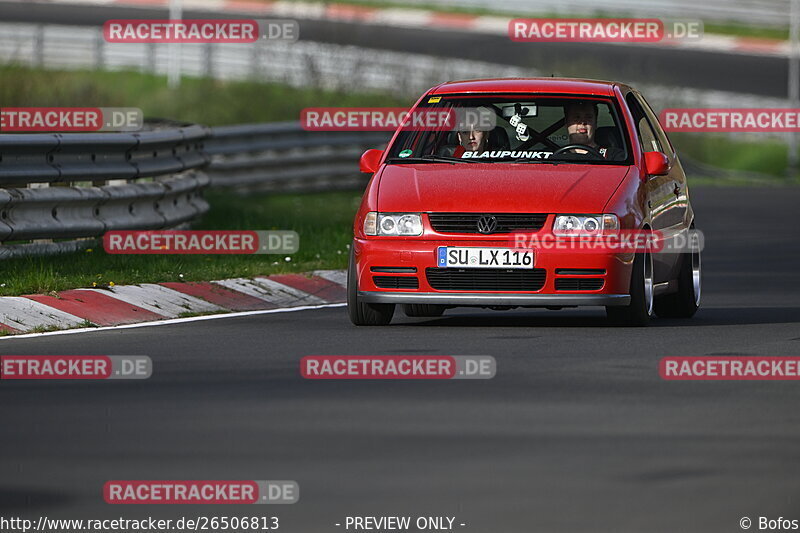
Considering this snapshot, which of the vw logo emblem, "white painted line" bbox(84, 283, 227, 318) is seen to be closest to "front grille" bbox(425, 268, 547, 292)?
the vw logo emblem

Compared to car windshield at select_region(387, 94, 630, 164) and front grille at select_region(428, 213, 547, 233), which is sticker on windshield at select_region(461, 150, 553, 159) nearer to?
car windshield at select_region(387, 94, 630, 164)

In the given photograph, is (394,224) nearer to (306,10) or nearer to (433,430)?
(433,430)

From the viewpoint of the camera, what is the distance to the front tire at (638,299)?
13172mm

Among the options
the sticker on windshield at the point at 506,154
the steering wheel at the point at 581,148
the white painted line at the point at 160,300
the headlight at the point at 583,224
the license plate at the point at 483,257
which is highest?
the steering wheel at the point at 581,148

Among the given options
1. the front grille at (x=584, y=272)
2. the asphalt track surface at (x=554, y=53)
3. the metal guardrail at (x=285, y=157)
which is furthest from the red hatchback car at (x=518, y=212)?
the asphalt track surface at (x=554, y=53)

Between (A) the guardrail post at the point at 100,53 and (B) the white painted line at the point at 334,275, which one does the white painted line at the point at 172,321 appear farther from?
(A) the guardrail post at the point at 100,53

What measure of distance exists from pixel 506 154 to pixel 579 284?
130cm

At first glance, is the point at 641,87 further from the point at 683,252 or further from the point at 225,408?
the point at 225,408

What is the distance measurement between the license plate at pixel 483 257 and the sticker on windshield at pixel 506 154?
110 cm

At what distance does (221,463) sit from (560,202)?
5.41m

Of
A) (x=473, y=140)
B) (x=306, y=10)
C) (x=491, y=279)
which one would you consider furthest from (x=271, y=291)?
(x=306, y=10)

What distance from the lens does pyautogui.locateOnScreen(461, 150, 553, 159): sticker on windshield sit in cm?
1386

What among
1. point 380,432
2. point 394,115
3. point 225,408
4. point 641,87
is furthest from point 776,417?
point 641,87

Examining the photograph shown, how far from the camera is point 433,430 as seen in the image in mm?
8812
